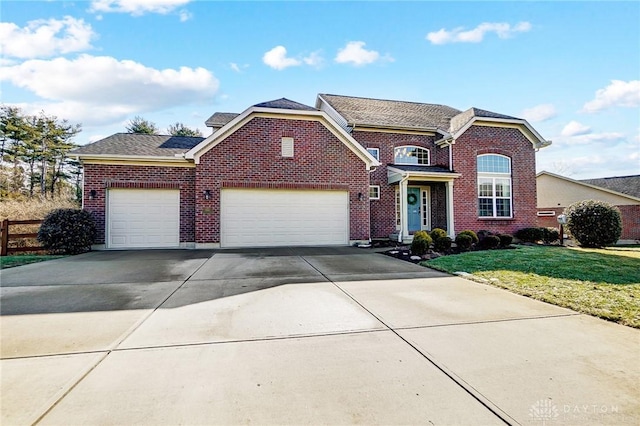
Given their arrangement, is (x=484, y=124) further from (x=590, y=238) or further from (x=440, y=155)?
(x=590, y=238)

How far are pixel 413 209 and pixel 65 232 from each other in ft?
45.8

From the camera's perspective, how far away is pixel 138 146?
12.2 m

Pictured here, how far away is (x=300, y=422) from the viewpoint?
1.95 meters

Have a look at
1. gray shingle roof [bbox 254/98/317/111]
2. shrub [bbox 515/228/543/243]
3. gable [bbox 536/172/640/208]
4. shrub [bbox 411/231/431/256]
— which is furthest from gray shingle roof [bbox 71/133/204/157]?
gable [bbox 536/172/640/208]

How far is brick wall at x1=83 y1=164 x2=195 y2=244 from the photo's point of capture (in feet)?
36.6

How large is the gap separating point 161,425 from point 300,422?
0.87 metres

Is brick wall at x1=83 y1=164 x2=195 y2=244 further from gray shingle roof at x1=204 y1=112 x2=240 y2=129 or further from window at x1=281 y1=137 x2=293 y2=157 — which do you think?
gray shingle roof at x1=204 y1=112 x2=240 y2=129

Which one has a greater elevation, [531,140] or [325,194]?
[531,140]

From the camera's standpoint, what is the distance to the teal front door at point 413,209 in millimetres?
15136

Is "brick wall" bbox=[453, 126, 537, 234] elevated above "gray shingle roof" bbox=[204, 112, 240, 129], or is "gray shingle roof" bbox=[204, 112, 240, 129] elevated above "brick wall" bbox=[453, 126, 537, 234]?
"gray shingle roof" bbox=[204, 112, 240, 129]

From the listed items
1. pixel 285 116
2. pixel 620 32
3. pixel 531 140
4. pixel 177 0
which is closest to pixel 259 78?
pixel 285 116

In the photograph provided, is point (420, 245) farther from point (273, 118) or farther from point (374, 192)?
point (273, 118)

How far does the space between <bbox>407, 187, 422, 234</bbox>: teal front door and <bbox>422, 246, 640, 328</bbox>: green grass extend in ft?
19.9

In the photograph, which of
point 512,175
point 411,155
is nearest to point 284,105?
point 411,155
